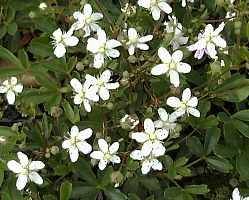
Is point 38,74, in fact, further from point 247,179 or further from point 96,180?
point 247,179

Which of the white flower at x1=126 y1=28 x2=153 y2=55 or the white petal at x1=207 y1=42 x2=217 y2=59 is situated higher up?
the white flower at x1=126 y1=28 x2=153 y2=55

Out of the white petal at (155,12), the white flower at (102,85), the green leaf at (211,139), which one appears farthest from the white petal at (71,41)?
the green leaf at (211,139)

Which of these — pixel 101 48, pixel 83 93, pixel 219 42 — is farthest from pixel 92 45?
pixel 219 42

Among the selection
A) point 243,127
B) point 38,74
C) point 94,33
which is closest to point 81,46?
point 94,33

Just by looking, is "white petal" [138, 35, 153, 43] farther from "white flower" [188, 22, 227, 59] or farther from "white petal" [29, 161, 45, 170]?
"white petal" [29, 161, 45, 170]


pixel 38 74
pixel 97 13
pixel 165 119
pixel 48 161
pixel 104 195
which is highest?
pixel 97 13

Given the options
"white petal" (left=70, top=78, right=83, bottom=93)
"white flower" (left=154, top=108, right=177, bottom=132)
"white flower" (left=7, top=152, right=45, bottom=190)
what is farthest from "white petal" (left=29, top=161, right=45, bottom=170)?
"white flower" (left=154, top=108, right=177, bottom=132)

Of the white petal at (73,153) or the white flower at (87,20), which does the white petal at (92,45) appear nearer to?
the white flower at (87,20)
